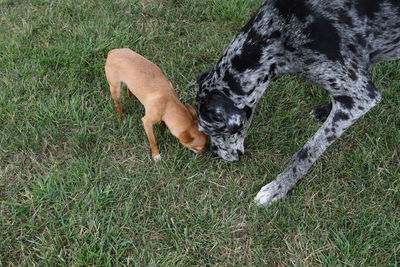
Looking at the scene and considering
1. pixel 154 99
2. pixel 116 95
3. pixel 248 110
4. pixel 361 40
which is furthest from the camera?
pixel 116 95

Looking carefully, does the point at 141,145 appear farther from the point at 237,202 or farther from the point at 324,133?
the point at 324,133

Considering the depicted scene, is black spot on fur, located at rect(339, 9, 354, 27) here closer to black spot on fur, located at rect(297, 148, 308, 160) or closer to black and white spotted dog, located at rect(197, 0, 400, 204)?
black and white spotted dog, located at rect(197, 0, 400, 204)

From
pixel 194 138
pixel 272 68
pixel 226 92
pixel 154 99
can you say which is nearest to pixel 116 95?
pixel 154 99

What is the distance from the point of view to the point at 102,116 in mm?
4250

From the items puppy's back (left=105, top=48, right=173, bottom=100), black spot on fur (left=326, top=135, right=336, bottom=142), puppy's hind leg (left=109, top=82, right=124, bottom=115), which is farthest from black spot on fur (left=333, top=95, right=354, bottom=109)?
puppy's hind leg (left=109, top=82, right=124, bottom=115)

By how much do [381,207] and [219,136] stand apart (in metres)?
1.47

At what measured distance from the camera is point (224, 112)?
341 centimetres

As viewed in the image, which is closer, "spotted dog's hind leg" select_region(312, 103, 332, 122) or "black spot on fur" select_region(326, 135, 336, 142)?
"black spot on fur" select_region(326, 135, 336, 142)

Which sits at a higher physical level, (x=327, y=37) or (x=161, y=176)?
(x=327, y=37)

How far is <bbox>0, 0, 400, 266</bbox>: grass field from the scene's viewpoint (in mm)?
3340

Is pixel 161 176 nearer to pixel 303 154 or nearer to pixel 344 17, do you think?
pixel 303 154

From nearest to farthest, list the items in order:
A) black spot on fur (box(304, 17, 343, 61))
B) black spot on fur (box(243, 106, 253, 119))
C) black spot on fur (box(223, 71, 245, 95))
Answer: black spot on fur (box(304, 17, 343, 61)), black spot on fur (box(223, 71, 245, 95)), black spot on fur (box(243, 106, 253, 119))

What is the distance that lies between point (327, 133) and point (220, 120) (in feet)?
2.85

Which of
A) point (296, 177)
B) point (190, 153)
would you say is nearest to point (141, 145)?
point (190, 153)
